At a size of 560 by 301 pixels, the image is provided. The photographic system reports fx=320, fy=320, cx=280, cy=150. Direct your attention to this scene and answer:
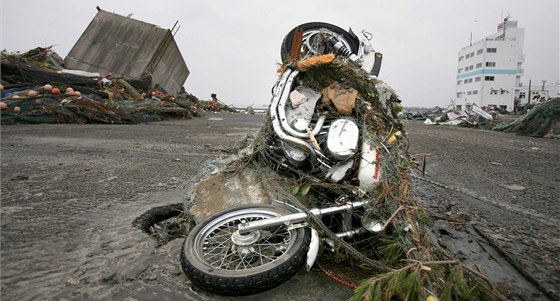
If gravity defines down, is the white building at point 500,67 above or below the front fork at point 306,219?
above

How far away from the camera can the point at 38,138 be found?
670cm

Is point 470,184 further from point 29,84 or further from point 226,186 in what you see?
point 29,84

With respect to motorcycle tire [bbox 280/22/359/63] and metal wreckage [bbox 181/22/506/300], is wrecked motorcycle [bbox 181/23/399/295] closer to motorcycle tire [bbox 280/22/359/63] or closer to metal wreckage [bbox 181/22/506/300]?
metal wreckage [bbox 181/22/506/300]

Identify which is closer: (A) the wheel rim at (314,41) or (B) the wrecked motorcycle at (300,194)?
(B) the wrecked motorcycle at (300,194)

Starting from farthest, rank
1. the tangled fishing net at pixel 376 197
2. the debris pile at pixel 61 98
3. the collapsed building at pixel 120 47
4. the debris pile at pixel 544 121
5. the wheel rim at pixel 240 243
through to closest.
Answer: the collapsed building at pixel 120 47 < the debris pile at pixel 544 121 < the debris pile at pixel 61 98 < the wheel rim at pixel 240 243 < the tangled fishing net at pixel 376 197

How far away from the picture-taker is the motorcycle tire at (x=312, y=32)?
3.71 m

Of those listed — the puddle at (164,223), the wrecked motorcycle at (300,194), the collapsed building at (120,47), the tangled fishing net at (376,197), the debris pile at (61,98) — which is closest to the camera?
the tangled fishing net at (376,197)

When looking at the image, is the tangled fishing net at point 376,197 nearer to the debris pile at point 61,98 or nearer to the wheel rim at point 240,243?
the wheel rim at point 240,243

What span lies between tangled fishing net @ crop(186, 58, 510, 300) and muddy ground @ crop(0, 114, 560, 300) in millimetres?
332

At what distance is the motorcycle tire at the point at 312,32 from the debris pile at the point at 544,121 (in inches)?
433

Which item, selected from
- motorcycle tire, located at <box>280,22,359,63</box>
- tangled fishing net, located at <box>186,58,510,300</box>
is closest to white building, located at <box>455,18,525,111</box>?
motorcycle tire, located at <box>280,22,359,63</box>

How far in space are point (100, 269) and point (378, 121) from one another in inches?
85.7

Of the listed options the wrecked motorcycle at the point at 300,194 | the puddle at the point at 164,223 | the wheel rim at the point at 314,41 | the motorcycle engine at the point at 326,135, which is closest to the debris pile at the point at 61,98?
the puddle at the point at 164,223

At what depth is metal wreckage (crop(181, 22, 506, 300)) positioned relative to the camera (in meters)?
1.63
